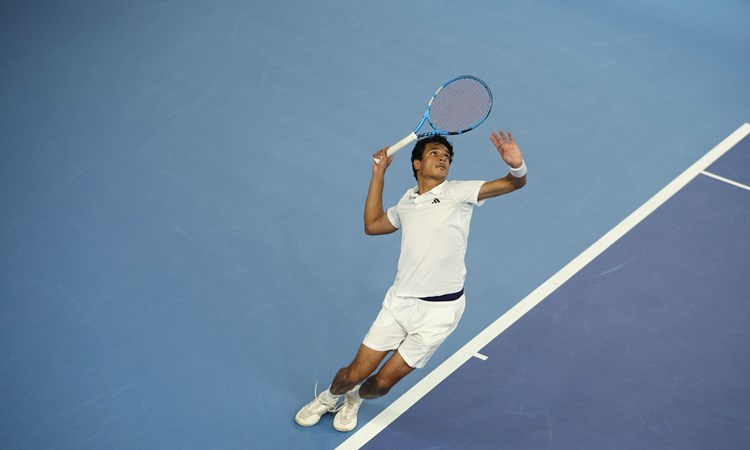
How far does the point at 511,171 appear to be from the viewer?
16.7 ft

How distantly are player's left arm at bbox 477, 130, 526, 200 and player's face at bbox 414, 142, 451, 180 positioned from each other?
0.31 m

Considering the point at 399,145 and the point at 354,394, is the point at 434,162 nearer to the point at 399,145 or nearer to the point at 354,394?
the point at 399,145

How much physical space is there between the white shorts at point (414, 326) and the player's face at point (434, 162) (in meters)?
0.77

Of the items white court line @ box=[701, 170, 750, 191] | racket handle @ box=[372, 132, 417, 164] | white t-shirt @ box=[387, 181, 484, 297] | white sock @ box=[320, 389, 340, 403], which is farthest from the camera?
white court line @ box=[701, 170, 750, 191]

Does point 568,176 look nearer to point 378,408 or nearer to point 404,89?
point 404,89

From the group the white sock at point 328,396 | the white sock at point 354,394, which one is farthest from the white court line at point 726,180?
the white sock at point 328,396

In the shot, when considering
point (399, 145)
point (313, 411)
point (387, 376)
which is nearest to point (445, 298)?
point (387, 376)

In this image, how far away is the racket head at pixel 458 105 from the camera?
5.75 m

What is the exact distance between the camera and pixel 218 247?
23.1ft

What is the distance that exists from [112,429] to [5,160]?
3308 mm

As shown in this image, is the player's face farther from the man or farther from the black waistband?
the black waistband

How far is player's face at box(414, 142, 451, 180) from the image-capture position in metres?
5.46

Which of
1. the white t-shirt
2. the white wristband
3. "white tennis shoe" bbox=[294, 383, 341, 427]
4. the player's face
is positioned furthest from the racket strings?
"white tennis shoe" bbox=[294, 383, 341, 427]

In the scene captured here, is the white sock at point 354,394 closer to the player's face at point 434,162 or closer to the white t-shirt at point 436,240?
the white t-shirt at point 436,240
